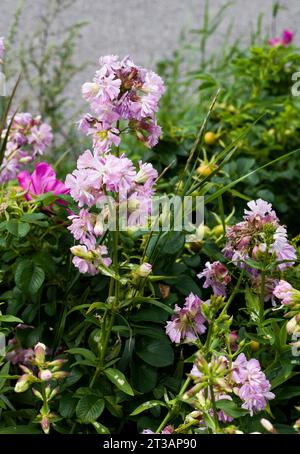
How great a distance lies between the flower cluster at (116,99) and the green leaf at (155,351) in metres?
0.34

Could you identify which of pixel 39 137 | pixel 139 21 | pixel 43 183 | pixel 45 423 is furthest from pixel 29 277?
pixel 139 21

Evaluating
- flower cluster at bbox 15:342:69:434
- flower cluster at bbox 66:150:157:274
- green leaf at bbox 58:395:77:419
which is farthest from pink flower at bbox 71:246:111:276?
green leaf at bbox 58:395:77:419

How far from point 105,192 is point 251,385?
334mm

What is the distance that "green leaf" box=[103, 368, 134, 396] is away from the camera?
4.25 feet

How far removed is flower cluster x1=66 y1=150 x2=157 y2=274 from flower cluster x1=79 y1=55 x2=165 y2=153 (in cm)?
5

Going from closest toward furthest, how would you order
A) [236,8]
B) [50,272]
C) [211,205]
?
[50,272], [211,205], [236,8]

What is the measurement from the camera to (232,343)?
52.6 inches

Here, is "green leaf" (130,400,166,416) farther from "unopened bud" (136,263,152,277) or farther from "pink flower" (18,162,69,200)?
"pink flower" (18,162,69,200)

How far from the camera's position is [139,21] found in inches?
169

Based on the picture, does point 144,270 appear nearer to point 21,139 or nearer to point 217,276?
point 217,276

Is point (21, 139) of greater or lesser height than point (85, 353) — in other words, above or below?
above
